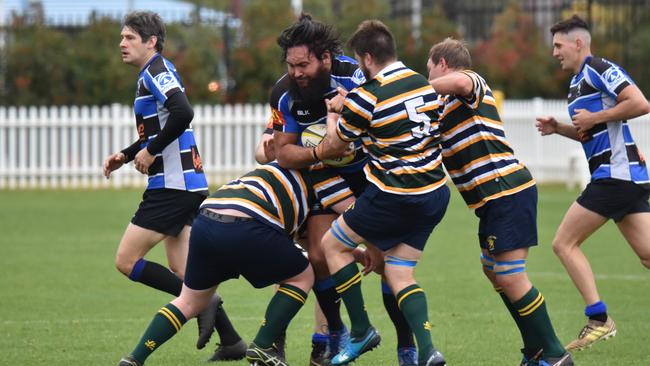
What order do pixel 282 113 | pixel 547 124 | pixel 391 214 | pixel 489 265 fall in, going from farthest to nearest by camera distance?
pixel 547 124 < pixel 489 265 < pixel 282 113 < pixel 391 214

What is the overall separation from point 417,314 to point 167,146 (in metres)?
2.25

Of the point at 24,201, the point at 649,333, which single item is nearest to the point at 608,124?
the point at 649,333

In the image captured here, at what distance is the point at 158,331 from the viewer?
6469mm

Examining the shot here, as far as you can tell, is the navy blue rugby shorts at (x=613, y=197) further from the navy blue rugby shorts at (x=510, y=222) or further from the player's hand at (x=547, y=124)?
the navy blue rugby shorts at (x=510, y=222)

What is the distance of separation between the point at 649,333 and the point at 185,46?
19.3 metres

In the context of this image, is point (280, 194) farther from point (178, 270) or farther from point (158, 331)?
point (178, 270)

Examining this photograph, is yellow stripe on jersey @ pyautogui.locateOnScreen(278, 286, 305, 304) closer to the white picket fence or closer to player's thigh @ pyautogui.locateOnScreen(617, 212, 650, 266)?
player's thigh @ pyautogui.locateOnScreen(617, 212, 650, 266)

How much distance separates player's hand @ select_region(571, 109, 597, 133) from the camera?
772 cm

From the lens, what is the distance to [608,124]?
789 cm

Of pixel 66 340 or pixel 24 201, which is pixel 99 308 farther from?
pixel 24 201

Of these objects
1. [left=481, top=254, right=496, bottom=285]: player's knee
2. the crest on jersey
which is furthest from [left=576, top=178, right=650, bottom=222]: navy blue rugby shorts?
the crest on jersey

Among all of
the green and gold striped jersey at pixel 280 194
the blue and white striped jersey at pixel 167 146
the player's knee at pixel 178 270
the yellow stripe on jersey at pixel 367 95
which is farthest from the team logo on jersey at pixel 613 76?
the player's knee at pixel 178 270

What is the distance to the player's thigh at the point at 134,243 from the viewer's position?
24.9 feet

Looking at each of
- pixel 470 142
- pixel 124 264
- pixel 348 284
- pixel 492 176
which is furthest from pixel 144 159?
pixel 492 176
